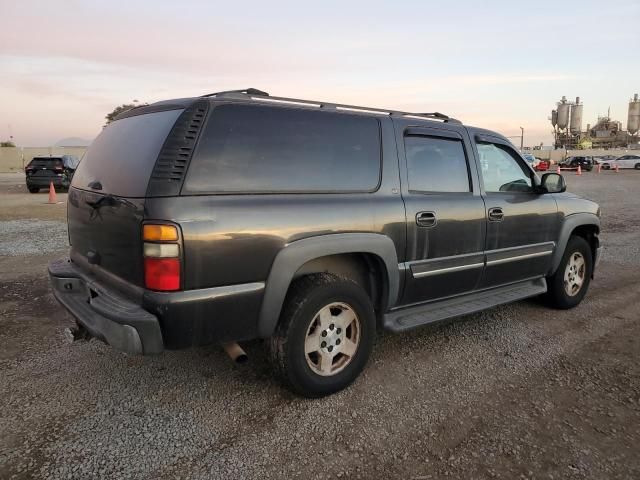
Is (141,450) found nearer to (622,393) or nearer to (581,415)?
(581,415)

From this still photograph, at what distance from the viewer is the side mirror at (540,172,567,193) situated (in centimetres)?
469

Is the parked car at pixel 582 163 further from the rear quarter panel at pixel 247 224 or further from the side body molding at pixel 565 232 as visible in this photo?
the rear quarter panel at pixel 247 224

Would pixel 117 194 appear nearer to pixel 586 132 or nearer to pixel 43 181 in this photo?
pixel 43 181

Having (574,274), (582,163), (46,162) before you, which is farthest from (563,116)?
(574,274)

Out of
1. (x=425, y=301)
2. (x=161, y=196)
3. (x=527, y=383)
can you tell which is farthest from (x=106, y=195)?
(x=527, y=383)

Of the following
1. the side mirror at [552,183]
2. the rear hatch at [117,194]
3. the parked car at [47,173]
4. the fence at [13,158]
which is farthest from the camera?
the fence at [13,158]

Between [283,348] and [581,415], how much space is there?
189 centimetres

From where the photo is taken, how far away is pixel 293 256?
2992 millimetres

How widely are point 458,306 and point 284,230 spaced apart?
1.85m

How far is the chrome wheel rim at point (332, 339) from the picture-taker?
10.6ft

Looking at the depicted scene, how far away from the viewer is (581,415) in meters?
3.08

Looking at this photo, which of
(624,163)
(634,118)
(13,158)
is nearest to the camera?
(13,158)

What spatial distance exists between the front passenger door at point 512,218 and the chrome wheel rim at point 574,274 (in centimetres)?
47

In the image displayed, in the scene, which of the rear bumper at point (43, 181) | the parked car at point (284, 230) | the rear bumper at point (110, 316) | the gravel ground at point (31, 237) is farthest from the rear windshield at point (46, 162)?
the rear bumper at point (110, 316)
